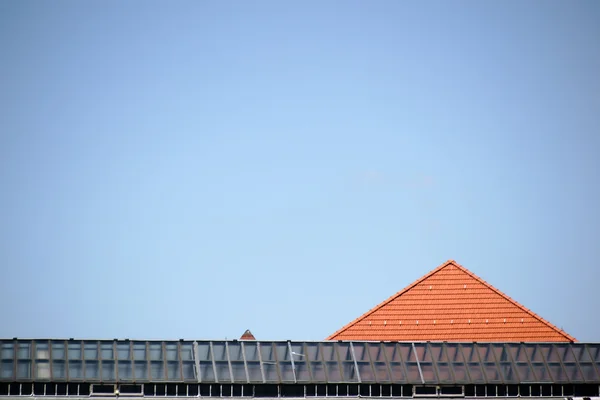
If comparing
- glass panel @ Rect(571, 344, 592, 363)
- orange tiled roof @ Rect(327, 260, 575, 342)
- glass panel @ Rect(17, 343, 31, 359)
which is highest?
orange tiled roof @ Rect(327, 260, 575, 342)

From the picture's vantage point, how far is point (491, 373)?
72250 millimetres

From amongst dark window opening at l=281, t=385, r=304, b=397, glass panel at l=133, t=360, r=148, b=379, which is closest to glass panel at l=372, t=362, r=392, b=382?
dark window opening at l=281, t=385, r=304, b=397

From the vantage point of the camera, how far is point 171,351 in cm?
7044

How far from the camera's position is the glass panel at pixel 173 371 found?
68688mm

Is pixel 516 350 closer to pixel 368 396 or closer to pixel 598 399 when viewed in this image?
pixel 598 399

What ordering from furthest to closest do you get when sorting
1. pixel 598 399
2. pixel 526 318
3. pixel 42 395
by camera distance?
1. pixel 526 318
2. pixel 598 399
3. pixel 42 395

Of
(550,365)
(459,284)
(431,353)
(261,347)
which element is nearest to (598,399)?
(550,365)

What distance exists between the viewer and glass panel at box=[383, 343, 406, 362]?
72219 millimetres

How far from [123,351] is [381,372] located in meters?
16.0

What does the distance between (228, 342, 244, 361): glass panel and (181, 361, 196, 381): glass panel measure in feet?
8.43

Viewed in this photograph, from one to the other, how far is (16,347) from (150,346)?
8.08 meters

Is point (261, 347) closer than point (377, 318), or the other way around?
point (261, 347)

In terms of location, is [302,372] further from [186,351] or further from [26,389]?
[26,389]

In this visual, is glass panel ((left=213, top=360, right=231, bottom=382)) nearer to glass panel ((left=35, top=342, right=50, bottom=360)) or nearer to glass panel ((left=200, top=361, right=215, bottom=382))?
glass panel ((left=200, top=361, right=215, bottom=382))
